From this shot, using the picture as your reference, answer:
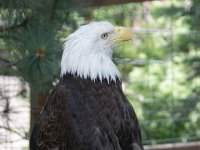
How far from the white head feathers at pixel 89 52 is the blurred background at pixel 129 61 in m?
0.21

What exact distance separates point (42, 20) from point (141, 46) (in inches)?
94.8

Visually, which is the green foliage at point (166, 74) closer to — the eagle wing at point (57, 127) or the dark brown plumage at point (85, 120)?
the dark brown plumage at point (85, 120)

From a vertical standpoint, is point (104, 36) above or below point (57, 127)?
above

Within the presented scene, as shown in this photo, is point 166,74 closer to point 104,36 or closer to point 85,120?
point 104,36

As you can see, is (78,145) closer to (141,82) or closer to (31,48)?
(31,48)

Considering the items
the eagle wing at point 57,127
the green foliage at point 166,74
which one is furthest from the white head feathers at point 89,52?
the green foliage at point 166,74

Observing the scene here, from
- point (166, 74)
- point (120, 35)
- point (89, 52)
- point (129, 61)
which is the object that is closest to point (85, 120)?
point (89, 52)

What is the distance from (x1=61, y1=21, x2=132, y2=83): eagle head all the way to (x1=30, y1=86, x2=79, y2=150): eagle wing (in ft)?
0.57

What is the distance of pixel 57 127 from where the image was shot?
369 cm

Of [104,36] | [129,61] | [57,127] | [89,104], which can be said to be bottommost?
[57,127]

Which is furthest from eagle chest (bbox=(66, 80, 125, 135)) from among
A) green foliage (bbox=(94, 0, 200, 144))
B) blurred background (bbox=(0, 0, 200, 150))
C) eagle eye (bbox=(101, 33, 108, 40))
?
green foliage (bbox=(94, 0, 200, 144))

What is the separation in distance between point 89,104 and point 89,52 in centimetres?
30

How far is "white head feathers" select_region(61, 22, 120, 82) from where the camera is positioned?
3859 millimetres

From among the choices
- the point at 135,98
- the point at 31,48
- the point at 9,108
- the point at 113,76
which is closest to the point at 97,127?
the point at 113,76
